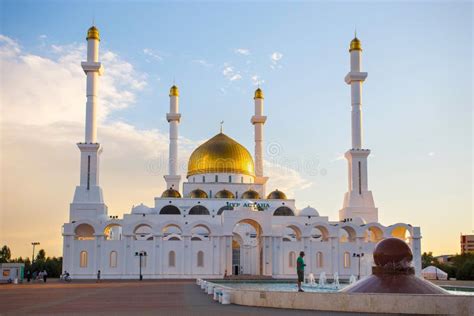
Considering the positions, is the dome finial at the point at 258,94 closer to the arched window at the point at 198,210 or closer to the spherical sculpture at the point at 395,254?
the arched window at the point at 198,210

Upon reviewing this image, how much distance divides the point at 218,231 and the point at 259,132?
1647 centimetres

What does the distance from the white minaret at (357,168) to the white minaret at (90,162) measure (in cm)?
1889

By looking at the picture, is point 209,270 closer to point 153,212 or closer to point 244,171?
point 153,212

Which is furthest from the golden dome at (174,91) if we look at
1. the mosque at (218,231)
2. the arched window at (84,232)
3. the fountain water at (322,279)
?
the fountain water at (322,279)

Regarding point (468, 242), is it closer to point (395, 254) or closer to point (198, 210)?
point (198, 210)

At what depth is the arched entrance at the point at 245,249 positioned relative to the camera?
162 ft

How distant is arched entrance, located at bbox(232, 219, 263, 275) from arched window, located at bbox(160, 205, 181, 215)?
16.3 feet

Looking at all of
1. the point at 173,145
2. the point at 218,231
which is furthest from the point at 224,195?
the point at 218,231

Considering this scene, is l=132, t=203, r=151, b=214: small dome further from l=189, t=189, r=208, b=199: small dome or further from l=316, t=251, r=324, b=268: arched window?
l=316, t=251, r=324, b=268: arched window

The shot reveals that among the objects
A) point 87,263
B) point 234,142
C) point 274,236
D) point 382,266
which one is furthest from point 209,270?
point 382,266

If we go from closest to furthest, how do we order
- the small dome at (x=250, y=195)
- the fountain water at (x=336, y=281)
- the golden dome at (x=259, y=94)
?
the fountain water at (x=336, y=281) → the small dome at (x=250, y=195) → the golden dome at (x=259, y=94)

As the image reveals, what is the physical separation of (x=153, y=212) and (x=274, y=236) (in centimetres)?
1145

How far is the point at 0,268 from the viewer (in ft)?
123

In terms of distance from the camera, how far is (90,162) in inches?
1858
